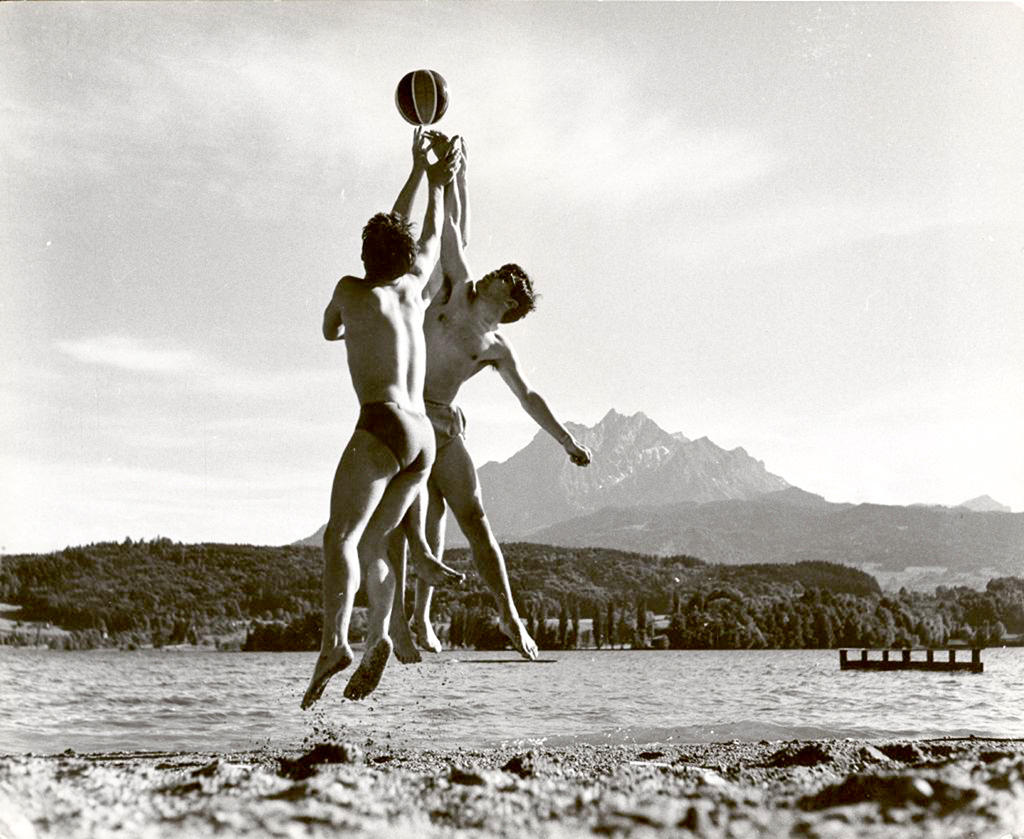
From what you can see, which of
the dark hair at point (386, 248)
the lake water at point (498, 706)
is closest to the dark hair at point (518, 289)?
the dark hair at point (386, 248)

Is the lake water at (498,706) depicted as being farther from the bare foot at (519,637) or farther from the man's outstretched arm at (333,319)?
the man's outstretched arm at (333,319)

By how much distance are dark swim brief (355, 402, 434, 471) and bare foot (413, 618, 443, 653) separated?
1.47m

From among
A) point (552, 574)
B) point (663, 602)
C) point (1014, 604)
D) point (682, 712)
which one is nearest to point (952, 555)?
point (1014, 604)

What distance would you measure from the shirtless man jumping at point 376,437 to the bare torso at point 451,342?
44 centimetres

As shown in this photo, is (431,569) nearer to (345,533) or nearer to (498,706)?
(345,533)

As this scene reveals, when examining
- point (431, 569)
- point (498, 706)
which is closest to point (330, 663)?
point (431, 569)

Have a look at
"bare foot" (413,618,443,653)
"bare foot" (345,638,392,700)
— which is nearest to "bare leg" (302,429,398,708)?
"bare foot" (345,638,392,700)

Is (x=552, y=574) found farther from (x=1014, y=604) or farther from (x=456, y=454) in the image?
(x=1014, y=604)

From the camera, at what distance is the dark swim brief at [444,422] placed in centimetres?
831

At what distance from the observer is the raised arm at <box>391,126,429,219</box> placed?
8180mm

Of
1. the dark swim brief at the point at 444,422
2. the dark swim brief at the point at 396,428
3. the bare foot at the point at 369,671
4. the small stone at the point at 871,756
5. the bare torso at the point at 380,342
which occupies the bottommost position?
the small stone at the point at 871,756

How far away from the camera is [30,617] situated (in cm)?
10656

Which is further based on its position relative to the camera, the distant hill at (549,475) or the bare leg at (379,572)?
the distant hill at (549,475)

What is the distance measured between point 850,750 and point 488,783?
3545 millimetres
